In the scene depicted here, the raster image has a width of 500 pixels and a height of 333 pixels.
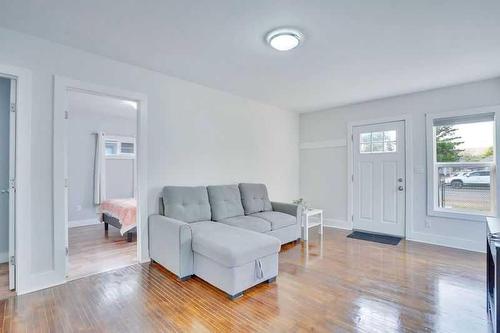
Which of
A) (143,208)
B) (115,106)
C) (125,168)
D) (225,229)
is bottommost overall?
(225,229)

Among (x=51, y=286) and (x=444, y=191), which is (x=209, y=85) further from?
(x=444, y=191)

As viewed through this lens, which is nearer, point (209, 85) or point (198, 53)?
point (198, 53)

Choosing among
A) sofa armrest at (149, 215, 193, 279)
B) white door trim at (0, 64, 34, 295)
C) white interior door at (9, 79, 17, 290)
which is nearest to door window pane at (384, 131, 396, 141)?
sofa armrest at (149, 215, 193, 279)

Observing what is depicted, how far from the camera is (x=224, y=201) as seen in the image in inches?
149

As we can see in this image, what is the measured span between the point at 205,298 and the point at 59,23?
277 centimetres

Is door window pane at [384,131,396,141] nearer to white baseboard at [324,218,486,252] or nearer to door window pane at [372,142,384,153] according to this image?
door window pane at [372,142,384,153]

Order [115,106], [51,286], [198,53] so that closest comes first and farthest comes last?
[51,286] < [198,53] < [115,106]

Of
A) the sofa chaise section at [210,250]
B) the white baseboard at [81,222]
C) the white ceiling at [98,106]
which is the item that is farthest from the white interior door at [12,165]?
the white baseboard at [81,222]

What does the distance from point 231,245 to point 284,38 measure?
1996mm

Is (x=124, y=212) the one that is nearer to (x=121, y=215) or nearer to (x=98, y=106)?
(x=121, y=215)

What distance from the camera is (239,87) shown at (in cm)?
399

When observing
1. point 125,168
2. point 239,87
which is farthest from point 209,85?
point 125,168

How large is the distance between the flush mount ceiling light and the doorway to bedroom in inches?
98.9

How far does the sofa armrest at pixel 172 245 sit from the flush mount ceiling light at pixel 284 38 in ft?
6.73
